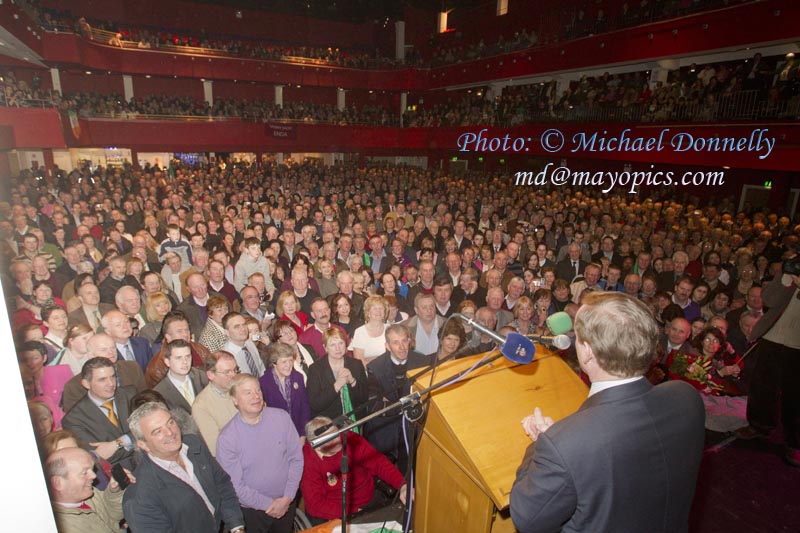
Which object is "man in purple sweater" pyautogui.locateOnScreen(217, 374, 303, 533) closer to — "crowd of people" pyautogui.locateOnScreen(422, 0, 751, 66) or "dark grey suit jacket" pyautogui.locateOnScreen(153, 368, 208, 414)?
"dark grey suit jacket" pyautogui.locateOnScreen(153, 368, 208, 414)

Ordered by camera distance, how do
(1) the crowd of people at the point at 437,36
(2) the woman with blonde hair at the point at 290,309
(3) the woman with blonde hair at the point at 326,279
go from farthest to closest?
(1) the crowd of people at the point at 437,36 → (3) the woman with blonde hair at the point at 326,279 → (2) the woman with blonde hair at the point at 290,309

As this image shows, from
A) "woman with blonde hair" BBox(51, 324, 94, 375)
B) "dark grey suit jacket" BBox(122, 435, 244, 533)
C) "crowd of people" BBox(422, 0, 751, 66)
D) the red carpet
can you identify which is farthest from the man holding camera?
"crowd of people" BBox(422, 0, 751, 66)

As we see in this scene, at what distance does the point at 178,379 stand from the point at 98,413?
57 cm

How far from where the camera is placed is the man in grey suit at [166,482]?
253 centimetres

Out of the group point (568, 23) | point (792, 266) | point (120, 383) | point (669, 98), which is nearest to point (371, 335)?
point (120, 383)

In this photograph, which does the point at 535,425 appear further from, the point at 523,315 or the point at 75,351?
the point at 75,351

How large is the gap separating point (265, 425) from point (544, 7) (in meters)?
25.1

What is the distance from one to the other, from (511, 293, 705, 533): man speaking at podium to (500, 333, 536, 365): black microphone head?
0.76 feet

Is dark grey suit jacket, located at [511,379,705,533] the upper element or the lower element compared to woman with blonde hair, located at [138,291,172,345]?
upper

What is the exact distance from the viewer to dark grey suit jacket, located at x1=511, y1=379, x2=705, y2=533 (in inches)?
58.0

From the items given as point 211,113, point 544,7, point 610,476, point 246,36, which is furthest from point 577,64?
point 246,36

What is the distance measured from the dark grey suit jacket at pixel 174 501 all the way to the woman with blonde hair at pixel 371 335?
6.04 ft

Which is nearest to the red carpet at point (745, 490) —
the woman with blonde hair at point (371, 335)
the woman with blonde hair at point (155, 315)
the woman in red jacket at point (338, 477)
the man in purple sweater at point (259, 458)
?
the woman in red jacket at point (338, 477)

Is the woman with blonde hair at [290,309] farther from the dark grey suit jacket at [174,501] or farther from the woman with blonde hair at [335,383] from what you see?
the dark grey suit jacket at [174,501]
